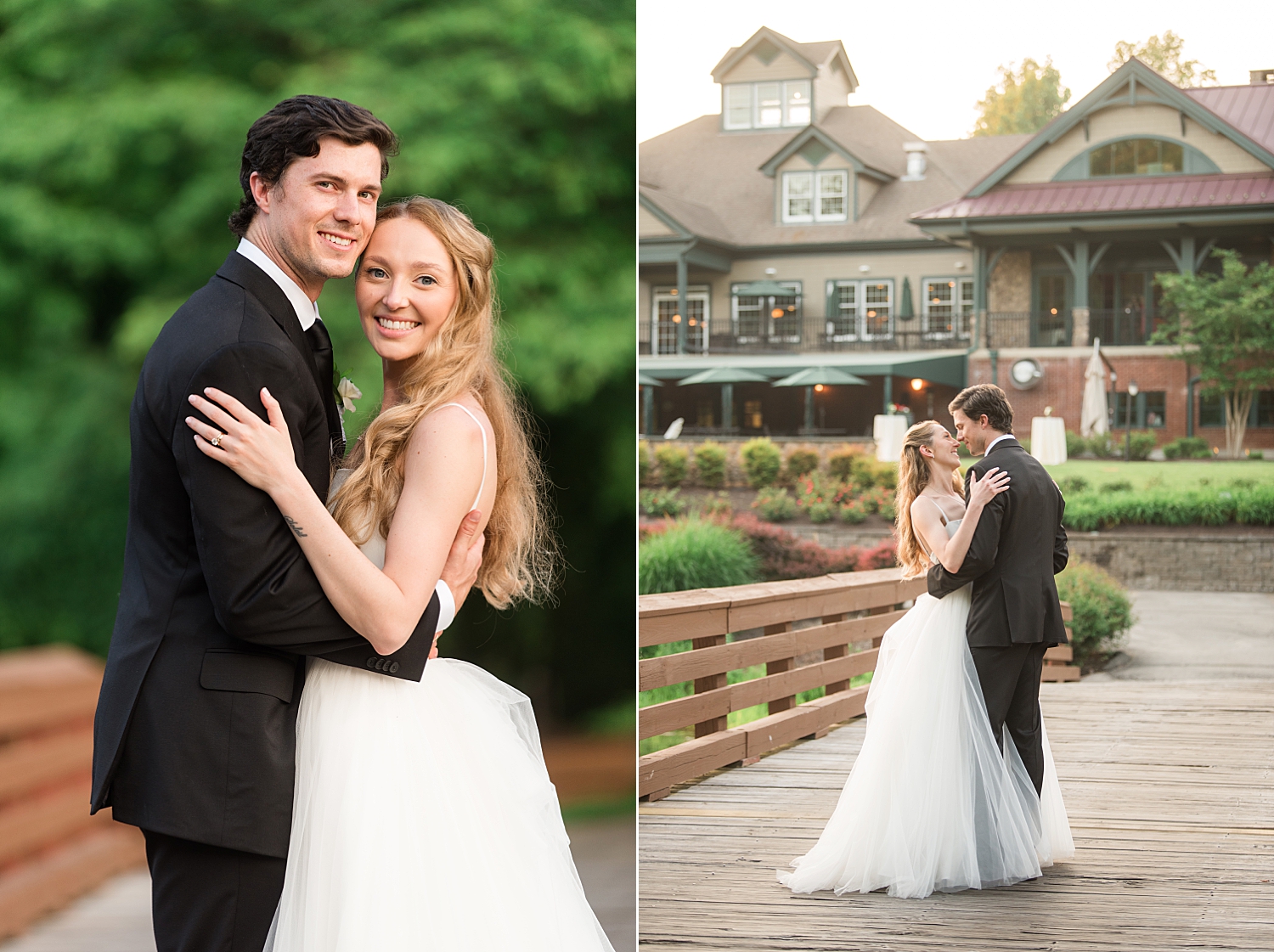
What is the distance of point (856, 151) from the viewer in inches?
121

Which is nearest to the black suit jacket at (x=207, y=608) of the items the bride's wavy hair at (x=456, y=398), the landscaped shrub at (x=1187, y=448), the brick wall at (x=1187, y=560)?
the bride's wavy hair at (x=456, y=398)

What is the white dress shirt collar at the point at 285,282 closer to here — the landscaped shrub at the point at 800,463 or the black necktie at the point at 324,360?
the black necktie at the point at 324,360

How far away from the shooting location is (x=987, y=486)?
2586mm

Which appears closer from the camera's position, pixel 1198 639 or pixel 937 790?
pixel 937 790

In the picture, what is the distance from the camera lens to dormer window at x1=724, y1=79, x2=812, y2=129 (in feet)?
10.2

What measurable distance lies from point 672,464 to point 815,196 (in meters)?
0.82

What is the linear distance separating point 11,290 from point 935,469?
3948 mm

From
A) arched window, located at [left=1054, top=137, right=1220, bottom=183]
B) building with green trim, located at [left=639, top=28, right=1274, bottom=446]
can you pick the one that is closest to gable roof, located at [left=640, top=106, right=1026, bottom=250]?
building with green trim, located at [left=639, top=28, right=1274, bottom=446]

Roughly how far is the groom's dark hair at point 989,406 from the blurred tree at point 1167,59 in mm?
892

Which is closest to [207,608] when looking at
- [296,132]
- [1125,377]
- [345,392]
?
[345,392]

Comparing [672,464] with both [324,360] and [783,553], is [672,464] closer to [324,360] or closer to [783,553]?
[783,553]

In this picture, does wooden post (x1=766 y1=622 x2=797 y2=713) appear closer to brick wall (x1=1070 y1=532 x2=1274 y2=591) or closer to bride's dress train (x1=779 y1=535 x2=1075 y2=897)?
bride's dress train (x1=779 y1=535 x2=1075 y2=897)

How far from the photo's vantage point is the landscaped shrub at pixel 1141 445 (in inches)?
111

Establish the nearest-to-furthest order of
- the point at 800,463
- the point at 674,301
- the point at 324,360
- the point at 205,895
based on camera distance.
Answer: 1. the point at 205,895
2. the point at 324,360
3. the point at 800,463
4. the point at 674,301
